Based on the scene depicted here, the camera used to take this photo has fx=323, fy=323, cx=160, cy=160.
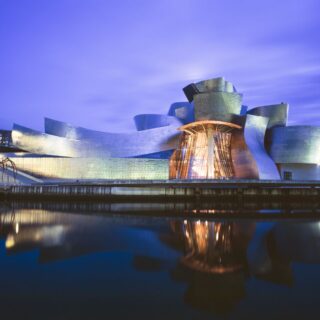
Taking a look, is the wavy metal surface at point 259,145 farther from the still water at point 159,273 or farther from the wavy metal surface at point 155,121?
the still water at point 159,273

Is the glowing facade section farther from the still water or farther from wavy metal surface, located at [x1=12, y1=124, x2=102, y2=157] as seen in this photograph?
the still water

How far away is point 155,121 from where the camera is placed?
30.0 m

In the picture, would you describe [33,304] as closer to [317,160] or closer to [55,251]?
[55,251]

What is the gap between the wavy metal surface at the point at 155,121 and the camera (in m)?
29.3

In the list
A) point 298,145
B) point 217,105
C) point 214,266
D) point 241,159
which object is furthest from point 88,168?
point 214,266

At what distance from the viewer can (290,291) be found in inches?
200

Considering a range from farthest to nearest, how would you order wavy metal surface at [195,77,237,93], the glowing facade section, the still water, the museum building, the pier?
wavy metal surface at [195,77,237,93] → the museum building → the glowing facade section → the pier → the still water

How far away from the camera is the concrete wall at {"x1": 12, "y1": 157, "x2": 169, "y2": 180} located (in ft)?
86.2

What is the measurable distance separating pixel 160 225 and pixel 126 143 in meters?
17.0

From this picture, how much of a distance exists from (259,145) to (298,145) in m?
3.63

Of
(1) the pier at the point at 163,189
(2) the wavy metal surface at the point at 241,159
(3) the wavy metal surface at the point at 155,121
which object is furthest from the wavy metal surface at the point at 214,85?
(1) the pier at the point at 163,189

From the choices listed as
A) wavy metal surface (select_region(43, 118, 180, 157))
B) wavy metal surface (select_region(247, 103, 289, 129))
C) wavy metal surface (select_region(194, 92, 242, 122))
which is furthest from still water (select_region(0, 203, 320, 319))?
wavy metal surface (select_region(247, 103, 289, 129))

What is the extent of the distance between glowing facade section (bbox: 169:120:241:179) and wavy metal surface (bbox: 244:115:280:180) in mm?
1137

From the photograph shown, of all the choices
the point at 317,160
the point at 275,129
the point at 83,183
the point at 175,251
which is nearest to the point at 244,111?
the point at 275,129
